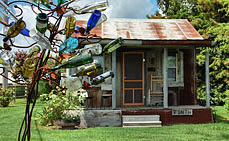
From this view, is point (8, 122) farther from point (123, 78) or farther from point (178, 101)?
point (178, 101)

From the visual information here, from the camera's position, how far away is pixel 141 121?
746 cm

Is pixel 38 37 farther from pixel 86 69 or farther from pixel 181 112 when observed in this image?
pixel 181 112

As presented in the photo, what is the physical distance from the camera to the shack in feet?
25.9

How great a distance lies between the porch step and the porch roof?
7.23ft

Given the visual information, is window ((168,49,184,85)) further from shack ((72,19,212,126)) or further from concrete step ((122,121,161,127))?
concrete step ((122,121,161,127))

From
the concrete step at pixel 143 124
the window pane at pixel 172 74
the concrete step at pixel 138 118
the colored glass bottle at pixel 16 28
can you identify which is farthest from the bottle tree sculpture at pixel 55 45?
the window pane at pixel 172 74

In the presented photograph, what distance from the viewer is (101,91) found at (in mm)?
8703

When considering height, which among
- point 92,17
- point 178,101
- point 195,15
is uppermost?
point 195,15

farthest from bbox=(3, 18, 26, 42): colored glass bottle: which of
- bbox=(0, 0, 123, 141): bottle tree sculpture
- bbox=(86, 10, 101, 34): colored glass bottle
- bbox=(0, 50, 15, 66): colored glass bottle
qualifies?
bbox=(86, 10, 101, 34): colored glass bottle

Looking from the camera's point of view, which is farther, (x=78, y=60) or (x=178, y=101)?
(x=178, y=101)

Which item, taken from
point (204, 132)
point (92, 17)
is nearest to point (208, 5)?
point (204, 132)

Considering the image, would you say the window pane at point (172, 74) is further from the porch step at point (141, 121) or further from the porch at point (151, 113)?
the porch step at point (141, 121)

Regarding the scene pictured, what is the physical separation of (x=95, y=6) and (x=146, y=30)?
753 centimetres

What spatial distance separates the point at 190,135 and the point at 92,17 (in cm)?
535
